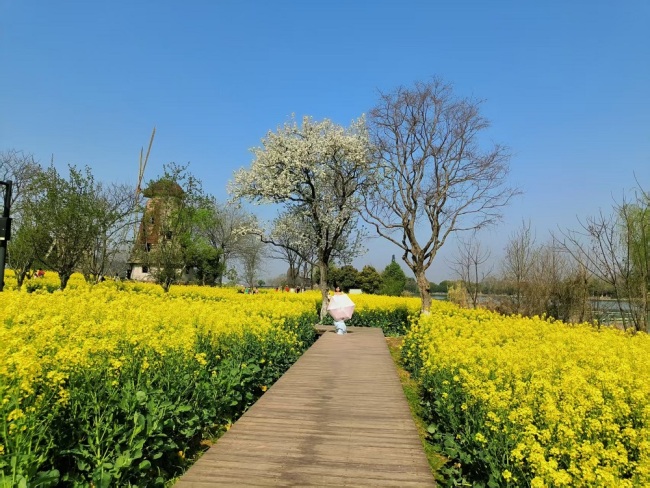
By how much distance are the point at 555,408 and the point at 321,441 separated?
2332 millimetres

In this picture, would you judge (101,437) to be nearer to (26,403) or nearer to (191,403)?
(26,403)

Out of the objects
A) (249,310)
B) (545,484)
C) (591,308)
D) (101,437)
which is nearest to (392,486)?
(545,484)

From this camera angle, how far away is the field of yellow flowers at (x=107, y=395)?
10.3ft

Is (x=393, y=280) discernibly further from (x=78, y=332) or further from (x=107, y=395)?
(x=107, y=395)

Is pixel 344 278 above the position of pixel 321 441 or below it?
above

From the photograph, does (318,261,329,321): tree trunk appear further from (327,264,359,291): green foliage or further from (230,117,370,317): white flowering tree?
(327,264,359,291): green foliage

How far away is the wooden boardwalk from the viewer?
3.84 metres

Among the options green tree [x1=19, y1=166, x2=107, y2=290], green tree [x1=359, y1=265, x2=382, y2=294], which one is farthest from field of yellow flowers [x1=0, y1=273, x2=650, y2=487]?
green tree [x1=359, y1=265, x2=382, y2=294]

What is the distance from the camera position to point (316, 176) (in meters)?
19.2

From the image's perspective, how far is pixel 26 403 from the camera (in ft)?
10.5

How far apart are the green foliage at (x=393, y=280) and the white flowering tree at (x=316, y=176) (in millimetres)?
24278

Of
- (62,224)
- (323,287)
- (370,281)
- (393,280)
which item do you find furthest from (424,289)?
(370,281)

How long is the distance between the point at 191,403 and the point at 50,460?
6.72ft

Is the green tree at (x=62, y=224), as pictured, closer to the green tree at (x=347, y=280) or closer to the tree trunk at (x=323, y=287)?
the tree trunk at (x=323, y=287)
